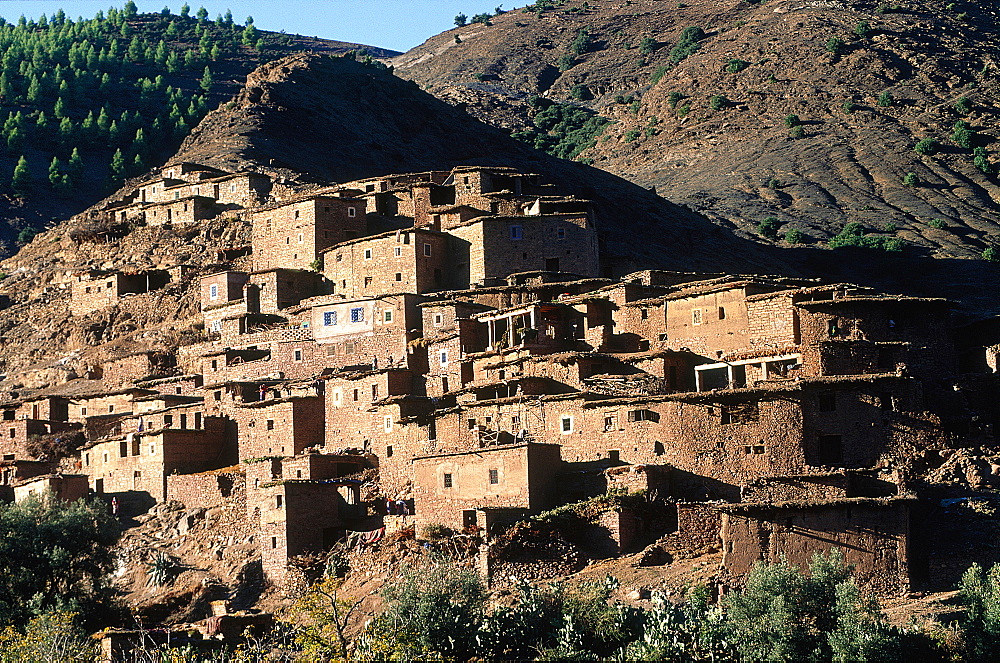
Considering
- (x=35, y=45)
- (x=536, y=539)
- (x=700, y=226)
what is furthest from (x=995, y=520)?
(x=35, y=45)

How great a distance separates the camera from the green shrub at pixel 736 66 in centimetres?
13975

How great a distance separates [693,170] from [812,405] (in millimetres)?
72005

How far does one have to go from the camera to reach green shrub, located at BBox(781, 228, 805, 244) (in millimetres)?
91750

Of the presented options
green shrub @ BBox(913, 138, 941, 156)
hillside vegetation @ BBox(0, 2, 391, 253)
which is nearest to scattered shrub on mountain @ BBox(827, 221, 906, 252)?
Result: green shrub @ BBox(913, 138, 941, 156)

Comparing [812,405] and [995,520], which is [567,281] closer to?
[812,405]

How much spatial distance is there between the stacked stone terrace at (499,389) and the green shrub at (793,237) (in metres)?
24.8

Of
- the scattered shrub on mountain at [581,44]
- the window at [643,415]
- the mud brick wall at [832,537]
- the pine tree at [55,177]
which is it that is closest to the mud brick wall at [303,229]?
the window at [643,415]

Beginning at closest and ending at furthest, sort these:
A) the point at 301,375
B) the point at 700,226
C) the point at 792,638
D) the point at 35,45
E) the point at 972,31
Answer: the point at 792,638, the point at 301,375, the point at 700,226, the point at 35,45, the point at 972,31

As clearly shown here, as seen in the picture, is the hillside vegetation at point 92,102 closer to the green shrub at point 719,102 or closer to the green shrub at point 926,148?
the green shrub at point 719,102

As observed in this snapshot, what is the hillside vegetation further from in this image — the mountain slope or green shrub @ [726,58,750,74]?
green shrub @ [726,58,750,74]

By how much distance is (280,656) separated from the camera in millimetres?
39406

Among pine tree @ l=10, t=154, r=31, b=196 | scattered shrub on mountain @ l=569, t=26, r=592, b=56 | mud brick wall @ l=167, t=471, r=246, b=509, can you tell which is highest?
scattered shrub on mountain @ l=569, t=26, r=592, b=56

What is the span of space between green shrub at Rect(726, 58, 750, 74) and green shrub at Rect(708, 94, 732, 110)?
24.3ft

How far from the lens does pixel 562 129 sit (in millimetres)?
137250
